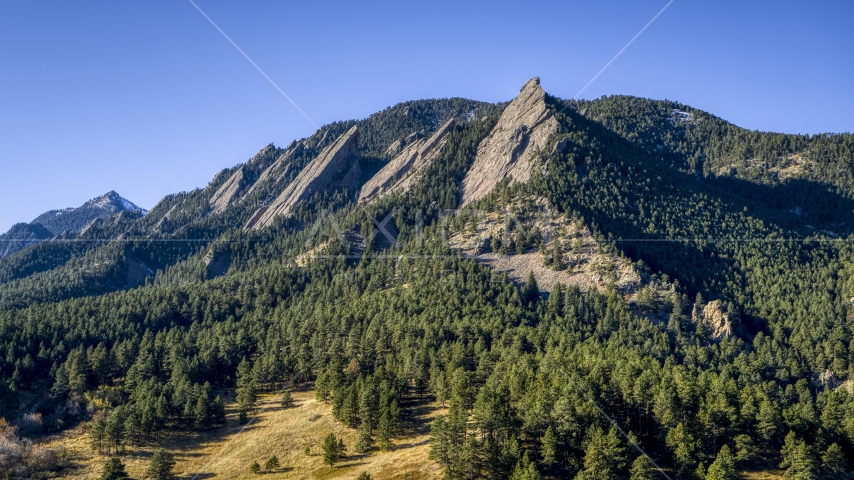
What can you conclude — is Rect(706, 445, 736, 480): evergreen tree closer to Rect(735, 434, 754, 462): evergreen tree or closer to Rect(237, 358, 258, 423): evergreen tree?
Rect(735, 434, 754, 462): evergreen tree

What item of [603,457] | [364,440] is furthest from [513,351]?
[603,457]

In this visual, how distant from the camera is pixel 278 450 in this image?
9269 cm

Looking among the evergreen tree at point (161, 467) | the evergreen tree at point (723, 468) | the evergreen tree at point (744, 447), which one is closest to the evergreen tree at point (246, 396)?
the evergreen tree at point (161, 467)

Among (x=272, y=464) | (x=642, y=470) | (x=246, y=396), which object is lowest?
(x=272, y=464)

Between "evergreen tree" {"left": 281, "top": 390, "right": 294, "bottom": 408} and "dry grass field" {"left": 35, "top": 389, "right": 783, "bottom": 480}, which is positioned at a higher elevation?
"evergreen tree" {"left": 281, "top": 390, "right": 294, "bottom": 408}

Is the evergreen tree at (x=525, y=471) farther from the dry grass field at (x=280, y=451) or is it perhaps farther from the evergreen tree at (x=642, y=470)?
the evergreen tree at (x=642, y=470)

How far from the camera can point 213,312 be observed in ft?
552

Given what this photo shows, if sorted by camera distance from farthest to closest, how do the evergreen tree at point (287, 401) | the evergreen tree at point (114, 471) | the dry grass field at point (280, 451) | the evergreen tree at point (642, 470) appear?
the evergreen tree at point (287, 401) → the evergreen tree at point (114, 471) → the dry grass field at point (280, 451) → the evergreen tree at point (642, 470)

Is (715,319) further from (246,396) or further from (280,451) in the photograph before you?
(246,396)

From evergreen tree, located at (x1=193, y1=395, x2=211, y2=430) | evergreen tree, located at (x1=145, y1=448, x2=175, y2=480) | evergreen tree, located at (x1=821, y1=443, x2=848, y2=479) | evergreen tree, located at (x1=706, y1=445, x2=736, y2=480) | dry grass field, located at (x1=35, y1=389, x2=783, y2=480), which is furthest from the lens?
evergreen tree, located at (x1=193, y1=395, x2=211, y2=430)

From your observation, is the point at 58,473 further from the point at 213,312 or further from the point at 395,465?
the point at 213,312

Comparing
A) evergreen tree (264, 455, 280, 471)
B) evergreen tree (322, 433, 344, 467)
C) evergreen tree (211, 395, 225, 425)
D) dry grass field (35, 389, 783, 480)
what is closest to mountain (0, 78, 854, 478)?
evergreen tree (211, 395, 225, 425)

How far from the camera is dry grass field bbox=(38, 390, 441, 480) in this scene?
8294 centimetres

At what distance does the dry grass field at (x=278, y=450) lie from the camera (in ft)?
272
